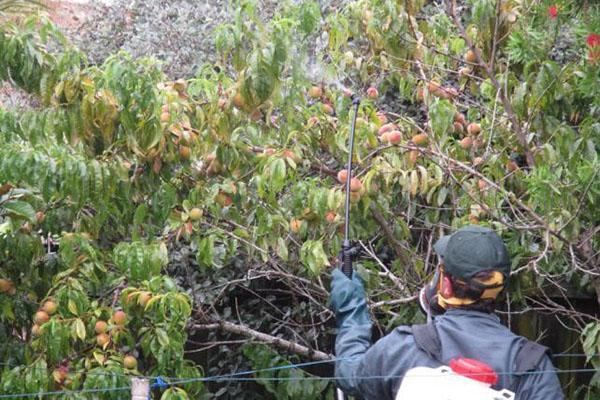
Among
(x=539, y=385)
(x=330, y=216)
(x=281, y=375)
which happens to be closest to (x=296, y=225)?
(x=330, y=216)

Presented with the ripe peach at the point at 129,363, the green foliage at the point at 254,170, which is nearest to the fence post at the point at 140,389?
the green foliage at the point at 254,170

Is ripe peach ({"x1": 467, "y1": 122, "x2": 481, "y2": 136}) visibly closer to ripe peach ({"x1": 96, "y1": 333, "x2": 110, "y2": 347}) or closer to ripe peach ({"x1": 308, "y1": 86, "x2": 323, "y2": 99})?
ripe peach ({"x1": 308, "y1": 86, "x2": 323, "y2": 99})

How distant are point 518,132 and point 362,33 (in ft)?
3.53

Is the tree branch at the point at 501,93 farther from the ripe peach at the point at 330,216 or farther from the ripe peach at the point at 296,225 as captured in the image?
the ripe peach at the point at 296,225

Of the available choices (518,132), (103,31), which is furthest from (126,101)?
(103,31)

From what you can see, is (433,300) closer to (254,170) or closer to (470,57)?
(254,170)

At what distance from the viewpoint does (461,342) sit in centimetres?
342

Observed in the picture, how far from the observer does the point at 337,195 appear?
527 cm

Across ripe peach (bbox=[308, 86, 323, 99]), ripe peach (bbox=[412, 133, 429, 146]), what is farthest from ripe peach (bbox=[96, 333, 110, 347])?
ripe peach (bbox=[412, 133, 429, 146])

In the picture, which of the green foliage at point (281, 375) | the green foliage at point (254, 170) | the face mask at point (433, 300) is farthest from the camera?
the green foliage at point (281, 375)

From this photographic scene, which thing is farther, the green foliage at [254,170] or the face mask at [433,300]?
the green foliage at [254,170]

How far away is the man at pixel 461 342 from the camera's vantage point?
3.39m

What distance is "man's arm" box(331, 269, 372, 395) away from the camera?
3.61 metres

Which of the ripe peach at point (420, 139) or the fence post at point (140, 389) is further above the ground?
the ripe peach at point (420, 139)
